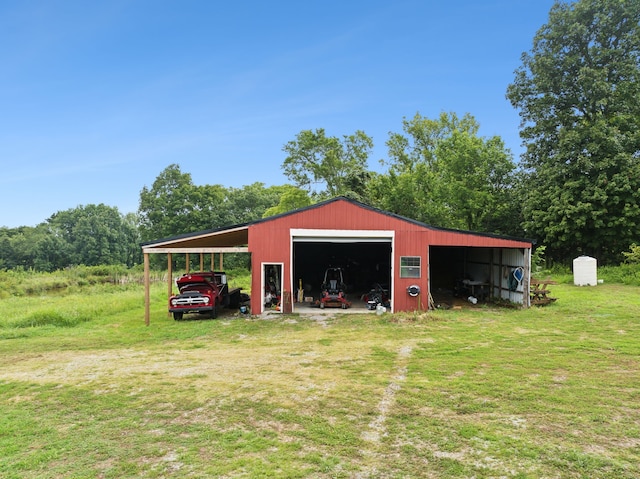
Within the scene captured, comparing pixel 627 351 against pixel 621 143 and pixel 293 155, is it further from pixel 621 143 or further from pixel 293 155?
pixel 293 155

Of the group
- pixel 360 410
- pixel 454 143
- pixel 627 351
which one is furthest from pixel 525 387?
pixel 454 143

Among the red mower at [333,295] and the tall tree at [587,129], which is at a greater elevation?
the tall tree at [587,129]

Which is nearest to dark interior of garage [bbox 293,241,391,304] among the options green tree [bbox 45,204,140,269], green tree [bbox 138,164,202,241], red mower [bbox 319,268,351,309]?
red mower [bbox 319,268,351,309]

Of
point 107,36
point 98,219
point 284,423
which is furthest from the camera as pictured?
point 98,219

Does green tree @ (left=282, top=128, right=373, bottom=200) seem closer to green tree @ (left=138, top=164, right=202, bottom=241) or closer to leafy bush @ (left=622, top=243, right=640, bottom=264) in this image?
green tree @ (left=138, top=164, right=202, bottom=241)

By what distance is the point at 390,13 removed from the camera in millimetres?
17906

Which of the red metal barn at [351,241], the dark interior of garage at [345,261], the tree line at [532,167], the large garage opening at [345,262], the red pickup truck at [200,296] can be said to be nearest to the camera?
the red pickup truck at [200,296]

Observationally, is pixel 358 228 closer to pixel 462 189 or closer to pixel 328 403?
pixel 328 403

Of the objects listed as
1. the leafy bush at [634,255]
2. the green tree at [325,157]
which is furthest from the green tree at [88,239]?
the leafy bush at [634,255]

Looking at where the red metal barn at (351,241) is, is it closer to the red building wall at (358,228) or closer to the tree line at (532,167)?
the red building wall at (358,228)

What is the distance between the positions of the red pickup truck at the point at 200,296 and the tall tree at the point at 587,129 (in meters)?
21.7

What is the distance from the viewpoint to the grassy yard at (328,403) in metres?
4.35

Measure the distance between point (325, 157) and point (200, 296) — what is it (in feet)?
100

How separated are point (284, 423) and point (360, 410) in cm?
111
